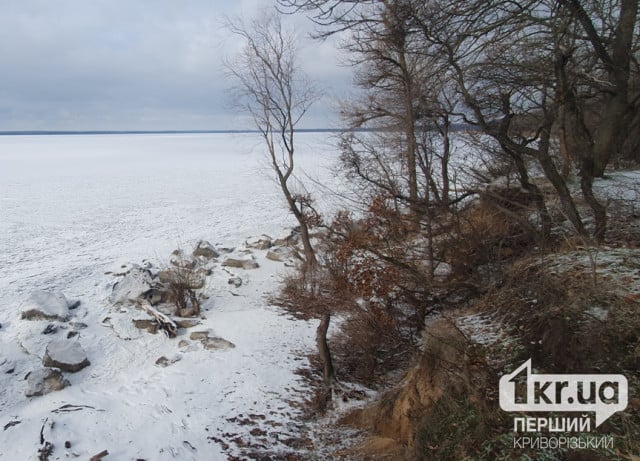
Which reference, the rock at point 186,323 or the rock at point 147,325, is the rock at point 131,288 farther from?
the rock at point 186,323

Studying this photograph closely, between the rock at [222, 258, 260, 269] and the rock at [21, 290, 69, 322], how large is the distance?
5118 mm

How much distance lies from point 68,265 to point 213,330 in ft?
24.8

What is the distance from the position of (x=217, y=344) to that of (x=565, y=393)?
636 cm

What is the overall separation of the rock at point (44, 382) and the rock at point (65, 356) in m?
0.47

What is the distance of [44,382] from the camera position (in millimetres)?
6914

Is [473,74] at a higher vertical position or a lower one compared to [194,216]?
higher

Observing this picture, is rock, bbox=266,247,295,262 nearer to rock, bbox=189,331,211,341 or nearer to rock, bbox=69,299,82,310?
rock, bbox=189,331,211,341

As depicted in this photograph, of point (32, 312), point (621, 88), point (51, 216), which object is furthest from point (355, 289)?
point (51, 216)

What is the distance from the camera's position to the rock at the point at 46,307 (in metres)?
9.40

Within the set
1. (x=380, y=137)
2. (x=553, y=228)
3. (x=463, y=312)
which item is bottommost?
(x=463, y=312)

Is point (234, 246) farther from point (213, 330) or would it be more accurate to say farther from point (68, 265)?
point (213, 330)

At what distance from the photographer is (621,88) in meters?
6.12

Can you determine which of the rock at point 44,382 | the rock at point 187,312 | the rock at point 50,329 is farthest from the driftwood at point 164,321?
the rock at point 44,382

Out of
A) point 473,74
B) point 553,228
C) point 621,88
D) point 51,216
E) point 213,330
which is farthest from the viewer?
point 51,216
